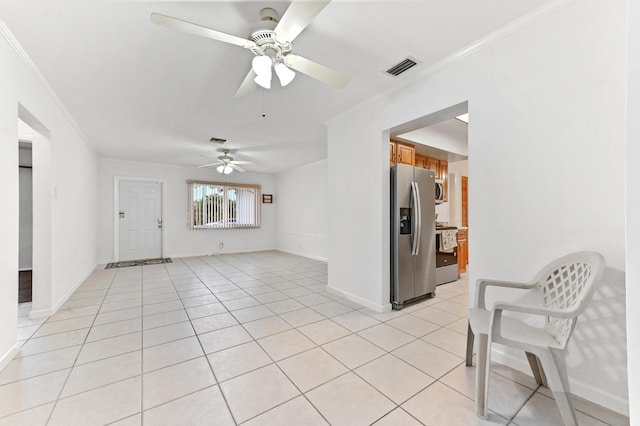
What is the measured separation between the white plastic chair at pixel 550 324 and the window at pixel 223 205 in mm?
6890

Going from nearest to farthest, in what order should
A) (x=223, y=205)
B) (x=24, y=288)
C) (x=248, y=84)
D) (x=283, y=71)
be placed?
(x=283, y=71)
(x=248, y=84)
(x=24, y=288)
(x=223, y=205)

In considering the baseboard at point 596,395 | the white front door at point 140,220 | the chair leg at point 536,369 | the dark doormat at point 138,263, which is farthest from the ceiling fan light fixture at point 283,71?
the white front door at point 140,220

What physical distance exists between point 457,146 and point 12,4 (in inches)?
204

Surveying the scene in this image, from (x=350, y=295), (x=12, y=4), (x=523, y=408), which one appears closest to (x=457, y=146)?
(x=350, y=295)

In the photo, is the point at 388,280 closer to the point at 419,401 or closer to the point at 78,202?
the point at 419,401

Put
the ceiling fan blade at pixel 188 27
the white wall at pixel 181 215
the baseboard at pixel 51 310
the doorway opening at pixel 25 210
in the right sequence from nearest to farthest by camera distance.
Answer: the ceiling fan blade at pixel 188 27, the baseboard at pixel 51 310, the doorway opening at pixel 25 210, the white wall at pixel 181 215

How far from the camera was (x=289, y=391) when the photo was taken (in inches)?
65.9

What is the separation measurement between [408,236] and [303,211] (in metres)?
4.35

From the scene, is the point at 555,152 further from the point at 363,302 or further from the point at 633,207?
the point at 363,302

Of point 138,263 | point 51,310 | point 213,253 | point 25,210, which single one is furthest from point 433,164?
point 25,210

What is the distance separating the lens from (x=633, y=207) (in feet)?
2.25

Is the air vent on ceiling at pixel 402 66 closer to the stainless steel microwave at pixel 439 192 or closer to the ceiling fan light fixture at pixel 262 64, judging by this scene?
the ceiling fan light fixture at pixel 262 64

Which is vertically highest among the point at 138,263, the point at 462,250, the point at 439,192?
the point at 439,192

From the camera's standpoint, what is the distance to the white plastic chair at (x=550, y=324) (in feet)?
4.33
